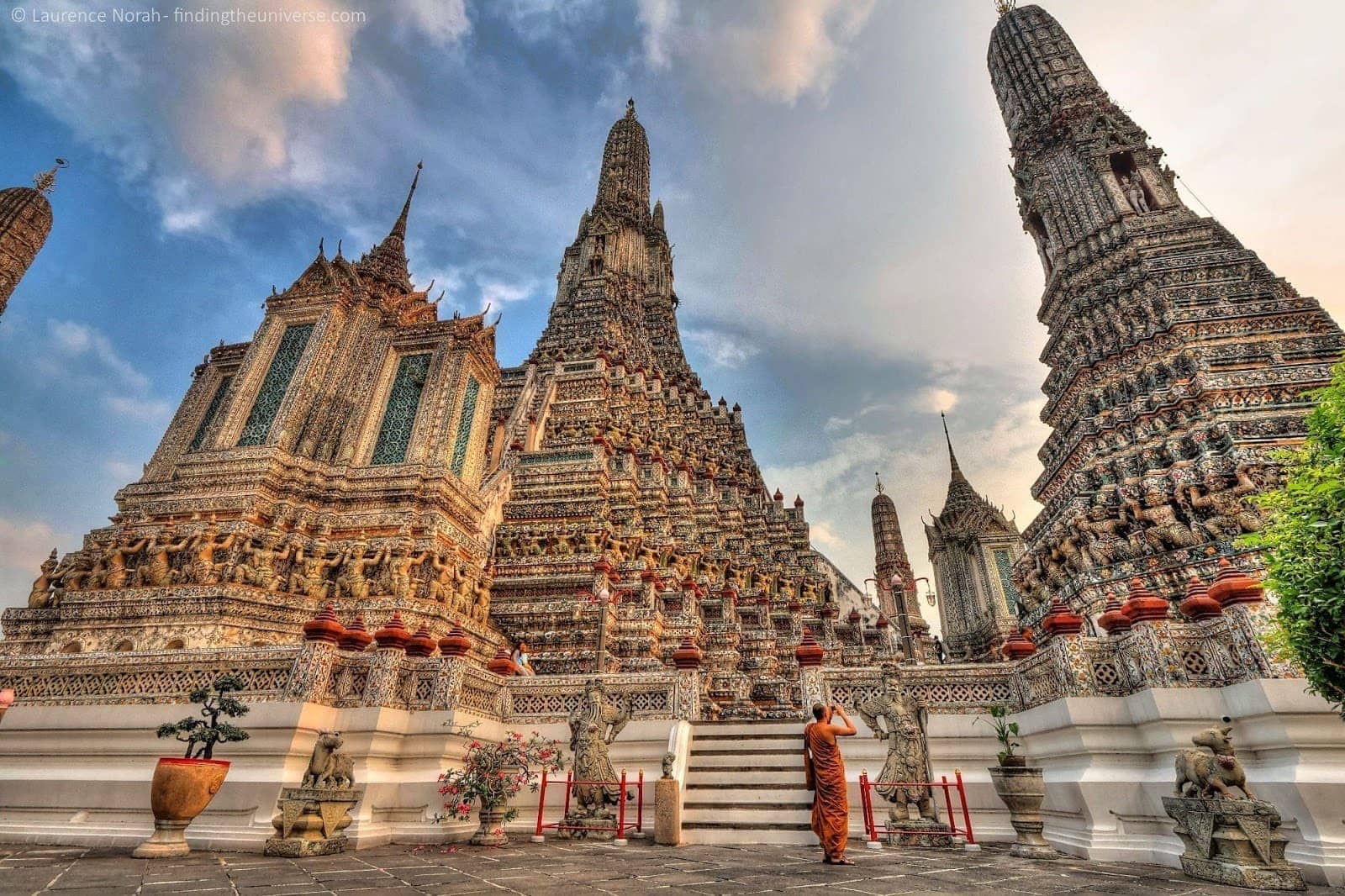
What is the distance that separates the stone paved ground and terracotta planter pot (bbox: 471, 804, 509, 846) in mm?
477

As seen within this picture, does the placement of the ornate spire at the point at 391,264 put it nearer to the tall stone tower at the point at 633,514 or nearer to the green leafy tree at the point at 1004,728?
the tall stone tower at the point at 633,514

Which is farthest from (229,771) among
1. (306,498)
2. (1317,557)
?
(1317,557)

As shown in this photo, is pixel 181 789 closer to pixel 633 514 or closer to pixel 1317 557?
pixel 1317 557

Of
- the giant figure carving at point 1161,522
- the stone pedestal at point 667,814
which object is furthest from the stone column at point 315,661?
the giant figure carving at point 1161,522

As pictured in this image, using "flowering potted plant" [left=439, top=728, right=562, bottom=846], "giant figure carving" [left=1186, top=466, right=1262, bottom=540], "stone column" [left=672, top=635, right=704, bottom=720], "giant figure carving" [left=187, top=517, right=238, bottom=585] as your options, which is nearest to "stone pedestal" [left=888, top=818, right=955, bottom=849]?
"stone column" [left=672, top=635, right=704, bottom=720]

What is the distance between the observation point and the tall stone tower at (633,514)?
1382 cm

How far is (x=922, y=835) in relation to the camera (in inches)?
248

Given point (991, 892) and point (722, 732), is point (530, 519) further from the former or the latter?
point (991, 892)

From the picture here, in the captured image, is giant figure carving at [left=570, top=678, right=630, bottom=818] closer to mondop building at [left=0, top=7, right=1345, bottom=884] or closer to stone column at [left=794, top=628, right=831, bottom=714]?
mondop building at [left=0, top=7, right=1345, bottom=884]

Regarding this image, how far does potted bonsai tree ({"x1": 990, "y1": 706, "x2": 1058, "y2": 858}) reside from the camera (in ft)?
18.5

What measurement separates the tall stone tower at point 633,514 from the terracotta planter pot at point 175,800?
24.9ft

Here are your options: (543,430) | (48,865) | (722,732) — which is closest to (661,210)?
(543,430)

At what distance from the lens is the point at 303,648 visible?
6.54 metres

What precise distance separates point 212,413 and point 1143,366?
70.3 feet
